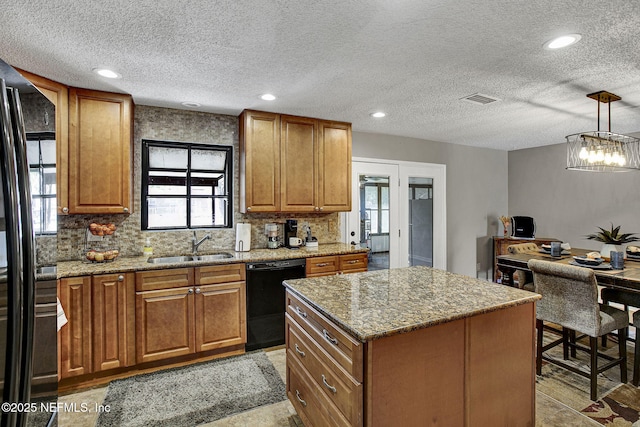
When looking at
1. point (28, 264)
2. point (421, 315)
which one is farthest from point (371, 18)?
point (28, 264)

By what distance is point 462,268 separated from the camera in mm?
5402

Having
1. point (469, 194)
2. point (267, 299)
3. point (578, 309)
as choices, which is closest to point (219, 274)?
point (267, 299)

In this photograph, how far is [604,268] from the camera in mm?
2766

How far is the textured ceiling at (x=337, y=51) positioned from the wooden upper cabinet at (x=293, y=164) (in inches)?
9.6

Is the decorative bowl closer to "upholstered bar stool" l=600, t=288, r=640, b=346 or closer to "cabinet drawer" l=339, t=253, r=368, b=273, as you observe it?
"upholstered bar stool" l=600, t=288, r=640, b=346

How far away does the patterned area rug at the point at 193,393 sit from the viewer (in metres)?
2.21

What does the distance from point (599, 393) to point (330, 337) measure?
2360 mm

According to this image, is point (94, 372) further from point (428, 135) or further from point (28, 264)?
point (428, 135)

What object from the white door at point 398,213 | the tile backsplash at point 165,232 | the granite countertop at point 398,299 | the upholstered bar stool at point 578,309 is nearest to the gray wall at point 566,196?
the white door at point 398,213

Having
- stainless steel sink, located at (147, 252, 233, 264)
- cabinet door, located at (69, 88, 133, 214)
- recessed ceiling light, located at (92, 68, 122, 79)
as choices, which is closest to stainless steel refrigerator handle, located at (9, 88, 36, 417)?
recessed ceiling light, located at (92, 68, 122, 79)

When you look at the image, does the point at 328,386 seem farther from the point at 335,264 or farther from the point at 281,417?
the point at 335,264

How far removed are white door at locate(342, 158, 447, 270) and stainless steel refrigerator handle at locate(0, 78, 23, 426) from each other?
3688 millimetres

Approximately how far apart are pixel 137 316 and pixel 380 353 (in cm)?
227

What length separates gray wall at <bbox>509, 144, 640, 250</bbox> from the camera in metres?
4.54
